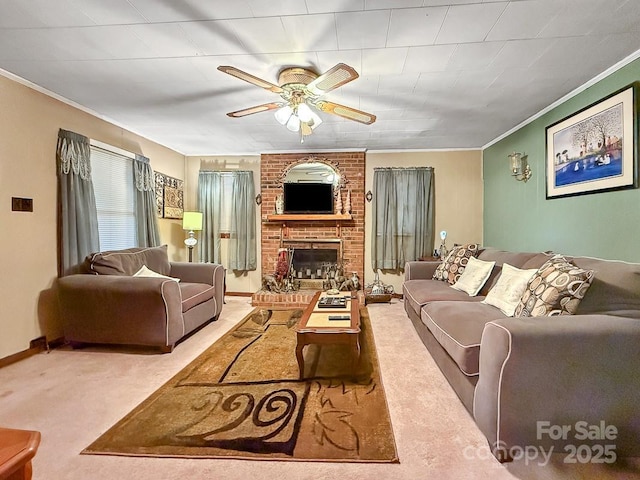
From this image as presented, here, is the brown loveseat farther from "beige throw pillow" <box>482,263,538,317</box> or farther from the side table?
"beige throw pillow" <box>482,263,538,317</box>

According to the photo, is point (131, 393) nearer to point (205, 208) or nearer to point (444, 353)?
point (444, 353)

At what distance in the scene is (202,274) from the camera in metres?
4.01

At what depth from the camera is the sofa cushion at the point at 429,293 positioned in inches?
121

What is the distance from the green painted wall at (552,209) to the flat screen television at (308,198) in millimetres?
2403

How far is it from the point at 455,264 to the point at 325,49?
263 cm

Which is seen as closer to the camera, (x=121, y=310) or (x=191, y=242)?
(x=121, y=310)

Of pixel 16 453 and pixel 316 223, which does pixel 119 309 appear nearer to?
pixel 16 453

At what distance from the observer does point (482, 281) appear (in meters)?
3.21

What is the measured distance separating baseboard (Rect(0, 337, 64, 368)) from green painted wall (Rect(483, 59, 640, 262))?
480 centimetres

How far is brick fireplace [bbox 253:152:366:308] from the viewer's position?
17.5 ft

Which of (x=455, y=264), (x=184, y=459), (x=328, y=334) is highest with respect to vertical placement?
(x=455, y=264)

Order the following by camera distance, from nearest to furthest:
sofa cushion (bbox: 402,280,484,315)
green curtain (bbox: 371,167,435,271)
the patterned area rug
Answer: the patterned area rug
sofa cushion (bbox: 402,280,484,315)
green curtain (bbox: 371,167,435,271)

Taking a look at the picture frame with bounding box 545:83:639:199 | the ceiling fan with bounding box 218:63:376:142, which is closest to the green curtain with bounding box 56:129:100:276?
the ceiling fan with bounding box 218:63:376:142

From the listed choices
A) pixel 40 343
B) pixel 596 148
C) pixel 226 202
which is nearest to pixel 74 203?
pixel 40 343
